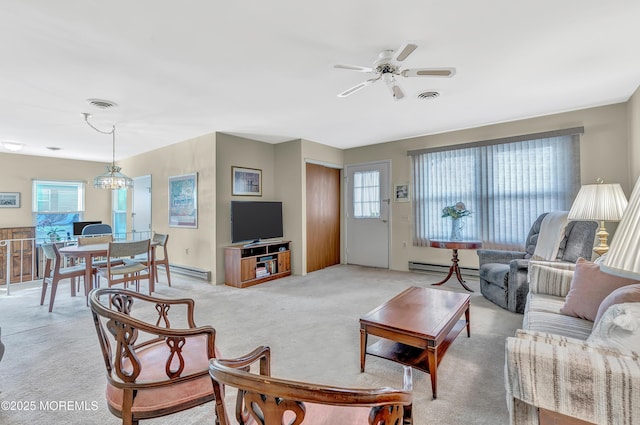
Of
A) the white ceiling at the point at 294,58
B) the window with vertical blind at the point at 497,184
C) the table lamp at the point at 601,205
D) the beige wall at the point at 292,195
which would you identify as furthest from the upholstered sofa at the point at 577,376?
the beige wall at the point at 292,195

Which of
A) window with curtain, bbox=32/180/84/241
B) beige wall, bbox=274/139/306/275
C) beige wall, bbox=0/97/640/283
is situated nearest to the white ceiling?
beige wall, bbox=0/97/640/283

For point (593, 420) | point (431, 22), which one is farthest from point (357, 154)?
point (593, 420)

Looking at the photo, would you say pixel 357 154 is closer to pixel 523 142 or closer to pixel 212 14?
pixel 523 142

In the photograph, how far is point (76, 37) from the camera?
2.12 metres

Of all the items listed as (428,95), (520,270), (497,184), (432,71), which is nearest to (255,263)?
(428,95)

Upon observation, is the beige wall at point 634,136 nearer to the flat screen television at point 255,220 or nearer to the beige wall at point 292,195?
the beige wall at point 292,195

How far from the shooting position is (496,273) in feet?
11.4

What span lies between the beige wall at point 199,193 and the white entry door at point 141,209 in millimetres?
159

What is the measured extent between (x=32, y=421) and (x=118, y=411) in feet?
3.38

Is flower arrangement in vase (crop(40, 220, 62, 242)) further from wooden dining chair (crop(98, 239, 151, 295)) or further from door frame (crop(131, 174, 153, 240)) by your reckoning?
wooden dining chair (crop(98, 239, 151, 295))

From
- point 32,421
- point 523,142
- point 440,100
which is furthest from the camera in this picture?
point 523,142

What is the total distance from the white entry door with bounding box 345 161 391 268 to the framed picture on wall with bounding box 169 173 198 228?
294cm

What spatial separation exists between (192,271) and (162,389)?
4.13 meters

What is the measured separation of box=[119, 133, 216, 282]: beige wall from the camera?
4.82m
